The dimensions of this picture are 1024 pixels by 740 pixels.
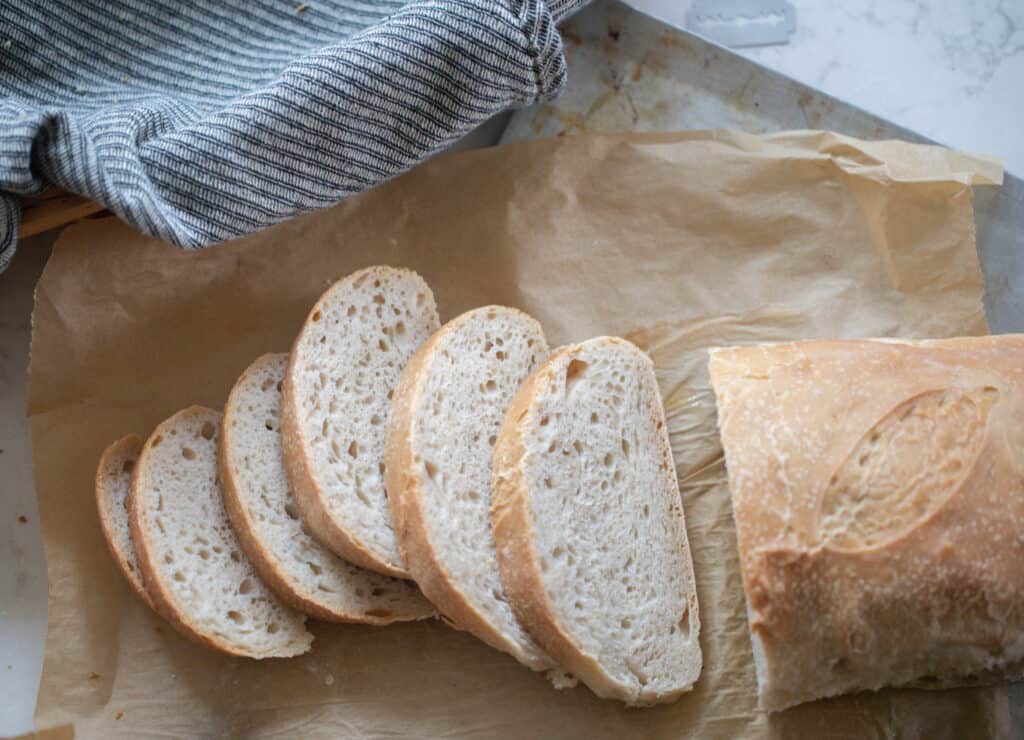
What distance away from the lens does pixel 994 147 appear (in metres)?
2.97

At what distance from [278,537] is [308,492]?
175 mm

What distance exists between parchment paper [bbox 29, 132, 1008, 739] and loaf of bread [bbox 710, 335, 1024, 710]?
28cm

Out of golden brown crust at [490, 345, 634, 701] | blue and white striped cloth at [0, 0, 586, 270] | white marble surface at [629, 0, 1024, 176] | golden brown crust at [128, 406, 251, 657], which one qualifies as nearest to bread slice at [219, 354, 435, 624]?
golden brown crust at [128, 406, 251, 657]

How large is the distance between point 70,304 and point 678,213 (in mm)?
1756

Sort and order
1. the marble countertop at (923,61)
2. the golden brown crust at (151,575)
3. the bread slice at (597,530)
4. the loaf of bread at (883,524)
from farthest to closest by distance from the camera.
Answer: the marble countertop at (923,61)
the golden brown crust at (151,575)
the bread slice at (597,530)
the loaf of bread at (883,524)

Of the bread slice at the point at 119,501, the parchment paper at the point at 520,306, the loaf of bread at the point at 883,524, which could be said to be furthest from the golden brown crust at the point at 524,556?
the bread slice at the point at 119,501

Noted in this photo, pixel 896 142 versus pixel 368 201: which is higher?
pixel 896 142

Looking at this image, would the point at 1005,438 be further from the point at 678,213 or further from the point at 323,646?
the point at 323,646

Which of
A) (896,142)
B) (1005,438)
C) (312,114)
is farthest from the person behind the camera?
(896,142)

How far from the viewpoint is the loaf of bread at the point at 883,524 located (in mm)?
2197

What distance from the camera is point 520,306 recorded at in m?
2.81

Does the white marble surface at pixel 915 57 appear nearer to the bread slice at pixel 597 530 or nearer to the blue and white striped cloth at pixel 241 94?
the blue and white striped cloth at pixel 241 94

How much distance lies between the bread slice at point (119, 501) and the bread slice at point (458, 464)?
28.0 inches

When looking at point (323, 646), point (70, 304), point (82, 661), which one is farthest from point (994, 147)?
point (82, 661)
